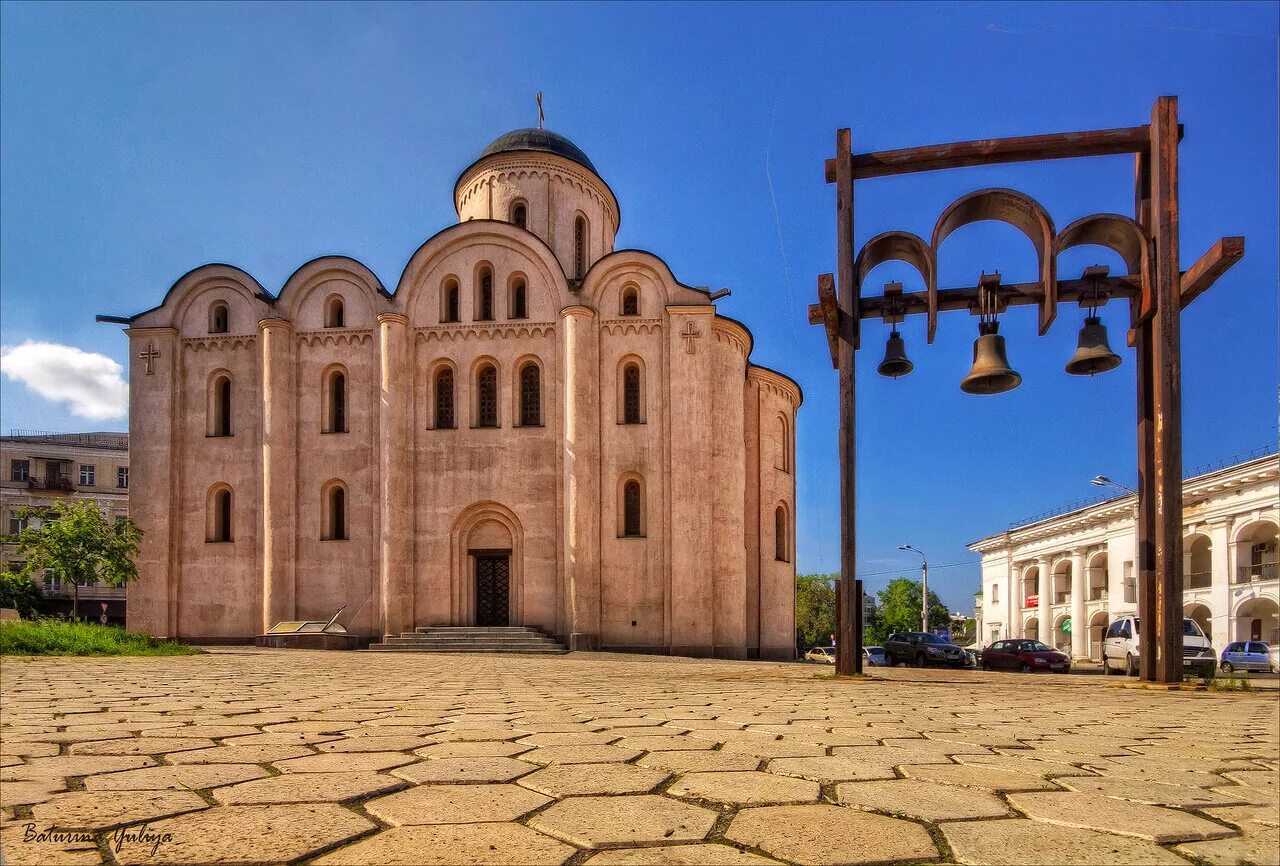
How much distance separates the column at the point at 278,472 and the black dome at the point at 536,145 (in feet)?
32.3

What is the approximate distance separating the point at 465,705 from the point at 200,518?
2130cm

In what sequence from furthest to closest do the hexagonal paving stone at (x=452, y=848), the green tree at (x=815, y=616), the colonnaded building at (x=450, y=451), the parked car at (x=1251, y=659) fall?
the green tree at (x=815, y=616), the parked car at (x=1251, y=659), the colonnaded building at (x=450, y=451), the hexagonal paving stone at (x=452, y=848)

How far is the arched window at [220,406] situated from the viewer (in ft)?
80.0

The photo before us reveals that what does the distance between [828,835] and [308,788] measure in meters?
1.73

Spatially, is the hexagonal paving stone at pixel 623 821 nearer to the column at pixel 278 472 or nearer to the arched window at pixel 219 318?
the column at pixel 278 472

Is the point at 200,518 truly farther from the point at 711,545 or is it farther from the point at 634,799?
the point at 634,799

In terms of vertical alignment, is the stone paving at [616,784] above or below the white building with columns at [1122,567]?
above

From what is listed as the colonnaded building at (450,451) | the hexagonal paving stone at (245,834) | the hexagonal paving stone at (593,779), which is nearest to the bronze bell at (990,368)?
→ the hexagonal paving stone at (593,779)

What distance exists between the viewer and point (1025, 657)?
78.8ft

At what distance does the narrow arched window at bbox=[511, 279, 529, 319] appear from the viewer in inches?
937

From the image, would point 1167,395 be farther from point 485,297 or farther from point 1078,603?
point 1078,603

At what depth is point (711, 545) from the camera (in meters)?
22.7

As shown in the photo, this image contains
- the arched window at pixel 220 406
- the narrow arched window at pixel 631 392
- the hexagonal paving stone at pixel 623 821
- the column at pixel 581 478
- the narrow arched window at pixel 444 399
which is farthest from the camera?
the arched window at pixel 220 406

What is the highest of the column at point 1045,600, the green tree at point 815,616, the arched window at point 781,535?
the arched window at point 781,535
